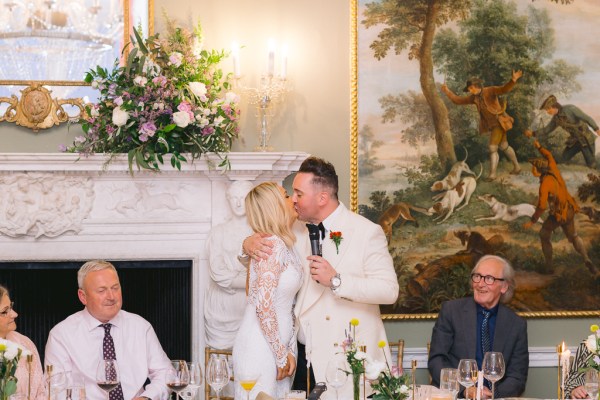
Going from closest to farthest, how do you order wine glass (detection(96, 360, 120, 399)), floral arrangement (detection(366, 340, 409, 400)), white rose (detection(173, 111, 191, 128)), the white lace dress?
floral arrangement (detection(366, 340, 409, 400))
wine glass (detection(96, 360, 120, 399))
the white lace dress
white rose (detection(173, 111, 191, 128))

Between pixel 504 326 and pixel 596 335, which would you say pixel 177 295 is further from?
pixel 596 335

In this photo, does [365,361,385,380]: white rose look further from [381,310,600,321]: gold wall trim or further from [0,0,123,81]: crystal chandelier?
[0,0,123,81]: crystal chandelier

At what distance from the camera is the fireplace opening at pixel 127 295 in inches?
223

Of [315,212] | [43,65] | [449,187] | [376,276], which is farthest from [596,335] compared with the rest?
[43,65]

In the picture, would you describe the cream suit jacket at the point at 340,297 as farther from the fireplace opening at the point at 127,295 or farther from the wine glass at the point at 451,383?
the fireplace opening at the point at 127,295

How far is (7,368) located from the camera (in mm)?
3430

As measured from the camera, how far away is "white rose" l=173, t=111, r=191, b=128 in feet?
17.0

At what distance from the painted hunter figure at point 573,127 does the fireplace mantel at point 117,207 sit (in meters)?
1.74

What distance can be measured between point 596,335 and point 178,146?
2560mm

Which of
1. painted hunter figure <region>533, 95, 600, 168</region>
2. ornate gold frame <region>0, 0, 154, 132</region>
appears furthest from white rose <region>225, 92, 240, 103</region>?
painted hunter figure <region>533, 95, 600, 168</region>

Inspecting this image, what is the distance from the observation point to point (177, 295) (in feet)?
19.0

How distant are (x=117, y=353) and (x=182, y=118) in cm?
136

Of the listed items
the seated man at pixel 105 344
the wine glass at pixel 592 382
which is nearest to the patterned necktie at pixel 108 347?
the seated man at pixel 105 344

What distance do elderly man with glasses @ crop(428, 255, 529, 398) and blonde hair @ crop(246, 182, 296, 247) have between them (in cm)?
136
